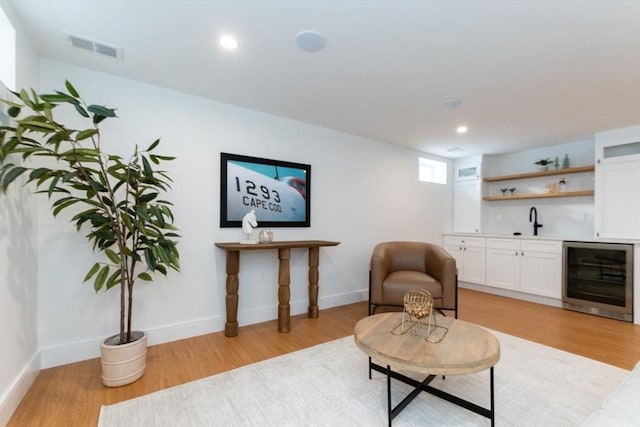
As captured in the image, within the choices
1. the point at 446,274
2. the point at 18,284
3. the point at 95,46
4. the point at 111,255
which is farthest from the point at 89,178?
the point at 446,274

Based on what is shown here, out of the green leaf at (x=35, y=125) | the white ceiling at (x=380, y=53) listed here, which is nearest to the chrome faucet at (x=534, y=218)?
the white ceiling at (x=380, y=53)

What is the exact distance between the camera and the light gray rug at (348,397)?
166 centimetres

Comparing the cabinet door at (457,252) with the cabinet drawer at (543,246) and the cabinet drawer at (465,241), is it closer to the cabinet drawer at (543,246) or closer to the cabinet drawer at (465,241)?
the cabinet drawer at (465,241)

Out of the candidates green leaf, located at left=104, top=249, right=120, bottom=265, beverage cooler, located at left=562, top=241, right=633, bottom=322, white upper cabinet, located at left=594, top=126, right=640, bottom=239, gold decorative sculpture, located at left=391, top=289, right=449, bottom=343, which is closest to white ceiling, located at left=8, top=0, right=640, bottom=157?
white upper cabinet, located at left=594, top=126, right=640, bottom=239

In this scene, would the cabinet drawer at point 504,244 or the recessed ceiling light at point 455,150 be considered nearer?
the cabinet drawer at point 504,244

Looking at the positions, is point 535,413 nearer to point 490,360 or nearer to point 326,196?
point 490,360

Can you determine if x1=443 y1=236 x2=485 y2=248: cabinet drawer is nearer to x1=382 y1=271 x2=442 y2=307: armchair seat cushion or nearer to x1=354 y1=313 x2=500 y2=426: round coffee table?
x1=382 y1=271 x2=442 y2=307: armchair seat cushion

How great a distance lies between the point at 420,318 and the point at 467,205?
13.6 ft

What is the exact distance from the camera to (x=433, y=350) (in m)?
1.56

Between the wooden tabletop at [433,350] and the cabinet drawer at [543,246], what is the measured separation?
3136 millimetres

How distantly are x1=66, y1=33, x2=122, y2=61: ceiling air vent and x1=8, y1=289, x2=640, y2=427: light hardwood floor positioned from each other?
242 cm

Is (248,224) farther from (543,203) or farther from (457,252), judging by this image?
(543,203)

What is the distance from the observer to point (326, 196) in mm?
3875

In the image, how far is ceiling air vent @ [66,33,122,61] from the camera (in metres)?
2.02
